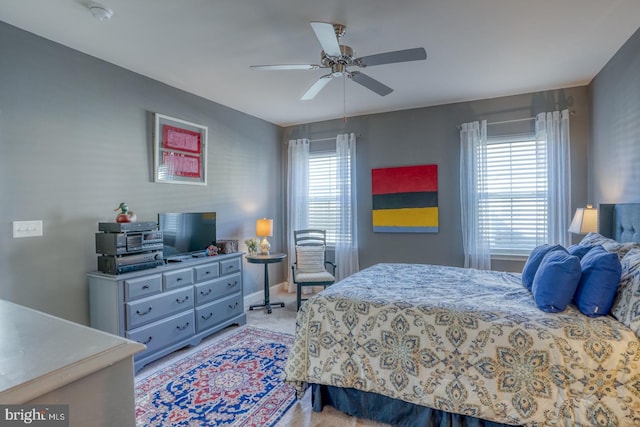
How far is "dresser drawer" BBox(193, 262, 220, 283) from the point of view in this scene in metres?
3.27

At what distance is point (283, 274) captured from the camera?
17.5 ft

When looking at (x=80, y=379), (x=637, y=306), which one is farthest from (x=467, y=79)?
(x=80, y=379)

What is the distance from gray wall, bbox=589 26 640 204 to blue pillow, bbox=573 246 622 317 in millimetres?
1306

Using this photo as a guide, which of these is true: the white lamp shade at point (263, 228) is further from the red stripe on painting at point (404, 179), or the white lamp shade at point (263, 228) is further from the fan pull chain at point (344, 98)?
the fan pull chain at point (344, 98)

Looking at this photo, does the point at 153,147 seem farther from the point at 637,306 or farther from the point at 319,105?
the point at 637,306

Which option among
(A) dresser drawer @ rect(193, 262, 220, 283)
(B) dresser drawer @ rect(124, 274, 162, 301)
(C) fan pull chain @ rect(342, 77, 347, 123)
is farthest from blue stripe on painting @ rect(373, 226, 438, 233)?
(B) dresser drawer @ rect(124, 274, 162, 301)

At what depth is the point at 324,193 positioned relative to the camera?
5078mm

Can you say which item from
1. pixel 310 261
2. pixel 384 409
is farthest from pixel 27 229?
pixel 310 261

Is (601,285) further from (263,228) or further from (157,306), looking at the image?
(263,228)

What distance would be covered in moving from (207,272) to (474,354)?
258 centimetres

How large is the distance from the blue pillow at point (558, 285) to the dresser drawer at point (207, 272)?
285cm

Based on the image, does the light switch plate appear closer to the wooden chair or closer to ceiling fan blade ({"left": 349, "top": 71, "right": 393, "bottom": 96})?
the wooden chair

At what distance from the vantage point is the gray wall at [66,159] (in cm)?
239

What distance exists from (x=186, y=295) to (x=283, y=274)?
2.34m
